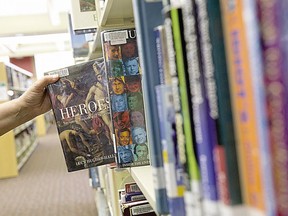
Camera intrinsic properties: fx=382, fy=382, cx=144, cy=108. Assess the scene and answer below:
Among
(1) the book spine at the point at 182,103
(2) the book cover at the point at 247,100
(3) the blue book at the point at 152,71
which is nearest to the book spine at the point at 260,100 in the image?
(2) the book cover at the point at 247,100

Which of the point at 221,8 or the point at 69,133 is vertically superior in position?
the point at 221,8

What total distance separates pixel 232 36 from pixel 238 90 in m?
0.05

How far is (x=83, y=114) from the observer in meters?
1.16

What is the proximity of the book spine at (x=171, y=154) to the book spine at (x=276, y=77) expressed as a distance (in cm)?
15

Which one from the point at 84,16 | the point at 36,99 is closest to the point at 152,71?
the point at 36,99

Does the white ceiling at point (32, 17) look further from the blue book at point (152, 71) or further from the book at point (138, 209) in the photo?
the blue book at point (152, 71)

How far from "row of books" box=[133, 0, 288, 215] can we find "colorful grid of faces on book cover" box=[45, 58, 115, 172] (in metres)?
0.66

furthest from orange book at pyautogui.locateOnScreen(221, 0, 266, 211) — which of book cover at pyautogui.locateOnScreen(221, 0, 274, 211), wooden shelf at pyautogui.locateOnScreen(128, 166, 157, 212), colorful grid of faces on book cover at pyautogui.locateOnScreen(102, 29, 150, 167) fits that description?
colorful grid of faces on book cover at pyautogui.locateOnScreen(102, 29, 150, 167)

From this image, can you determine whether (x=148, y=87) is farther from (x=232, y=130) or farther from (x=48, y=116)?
(x=48, y=116)

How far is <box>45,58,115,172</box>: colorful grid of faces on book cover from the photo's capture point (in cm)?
114

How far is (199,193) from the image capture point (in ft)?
1.38

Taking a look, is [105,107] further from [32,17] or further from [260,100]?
[32,17]

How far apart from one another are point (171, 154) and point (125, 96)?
1.91 ft

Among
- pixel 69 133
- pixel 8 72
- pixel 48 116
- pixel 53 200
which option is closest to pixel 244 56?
pixel 69 133
